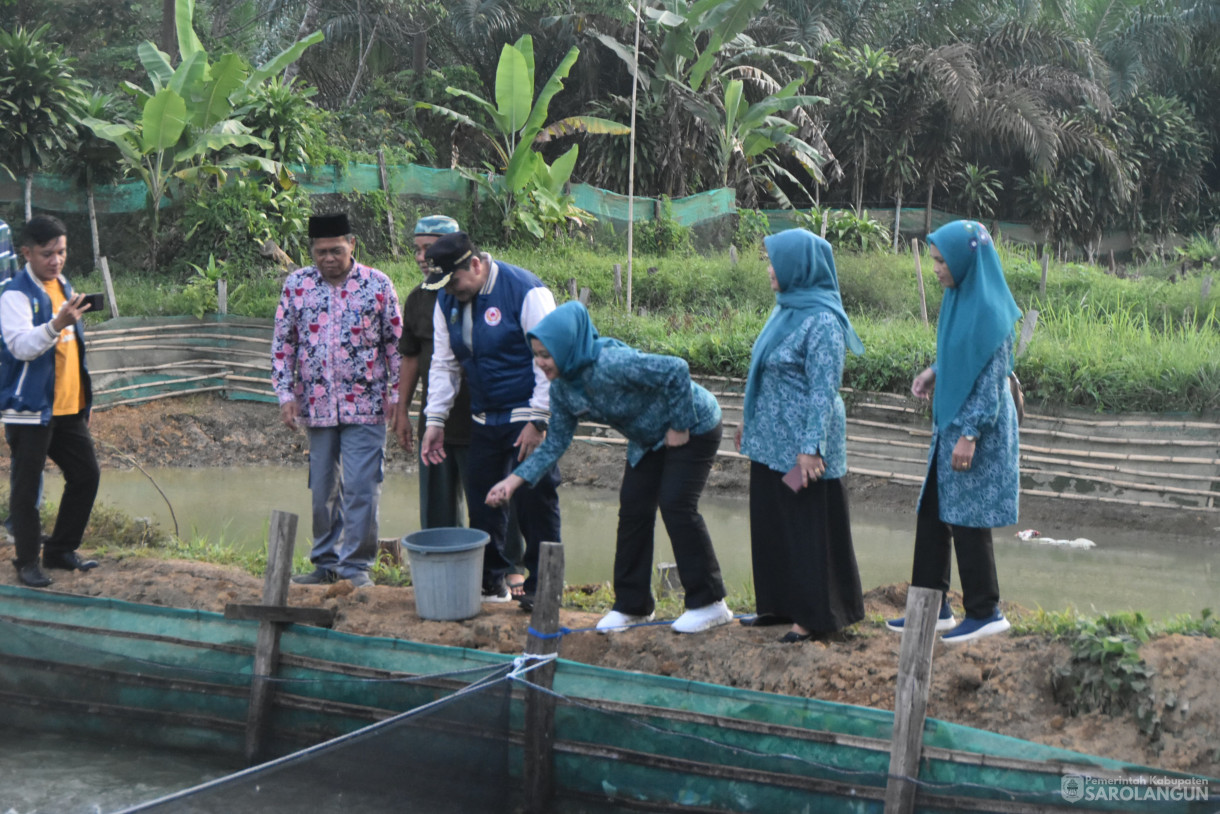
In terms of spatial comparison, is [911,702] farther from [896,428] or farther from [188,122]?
[188,122]

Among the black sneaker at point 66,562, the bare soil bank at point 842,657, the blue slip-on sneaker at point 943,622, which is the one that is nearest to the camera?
the bare soil bank at point 842,657

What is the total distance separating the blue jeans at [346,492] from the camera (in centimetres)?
479

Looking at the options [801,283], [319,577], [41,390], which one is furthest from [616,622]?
[41,390]

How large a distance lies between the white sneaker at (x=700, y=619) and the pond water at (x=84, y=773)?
178 cm

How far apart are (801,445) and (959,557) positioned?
0.66 meters

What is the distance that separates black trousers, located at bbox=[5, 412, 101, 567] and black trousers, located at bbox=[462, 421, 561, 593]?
171 cm

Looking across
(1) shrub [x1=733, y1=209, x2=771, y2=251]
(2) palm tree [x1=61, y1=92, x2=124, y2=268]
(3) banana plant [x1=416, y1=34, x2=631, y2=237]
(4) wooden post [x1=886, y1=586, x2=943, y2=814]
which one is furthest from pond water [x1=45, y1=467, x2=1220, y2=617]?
(1) shrub [x1=733, y1=209, x2=771, y2=251]

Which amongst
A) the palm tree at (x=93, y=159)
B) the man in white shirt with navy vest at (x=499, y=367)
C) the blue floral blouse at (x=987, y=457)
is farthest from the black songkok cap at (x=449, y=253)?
the palm tree at (x=93, y=159)

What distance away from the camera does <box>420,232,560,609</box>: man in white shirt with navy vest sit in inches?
167

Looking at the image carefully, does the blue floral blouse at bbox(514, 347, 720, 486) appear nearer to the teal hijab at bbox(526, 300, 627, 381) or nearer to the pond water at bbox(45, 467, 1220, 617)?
the teal hijab at bbox(526, 300, 627, 381)

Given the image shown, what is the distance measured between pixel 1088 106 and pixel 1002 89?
196 centimetres

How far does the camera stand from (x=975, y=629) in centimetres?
371

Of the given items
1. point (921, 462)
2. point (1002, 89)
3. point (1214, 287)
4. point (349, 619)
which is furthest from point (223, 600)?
point (1002, 89)

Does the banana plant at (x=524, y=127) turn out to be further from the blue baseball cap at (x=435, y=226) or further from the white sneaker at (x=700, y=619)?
the white sneaker at (x=700, y=619)
